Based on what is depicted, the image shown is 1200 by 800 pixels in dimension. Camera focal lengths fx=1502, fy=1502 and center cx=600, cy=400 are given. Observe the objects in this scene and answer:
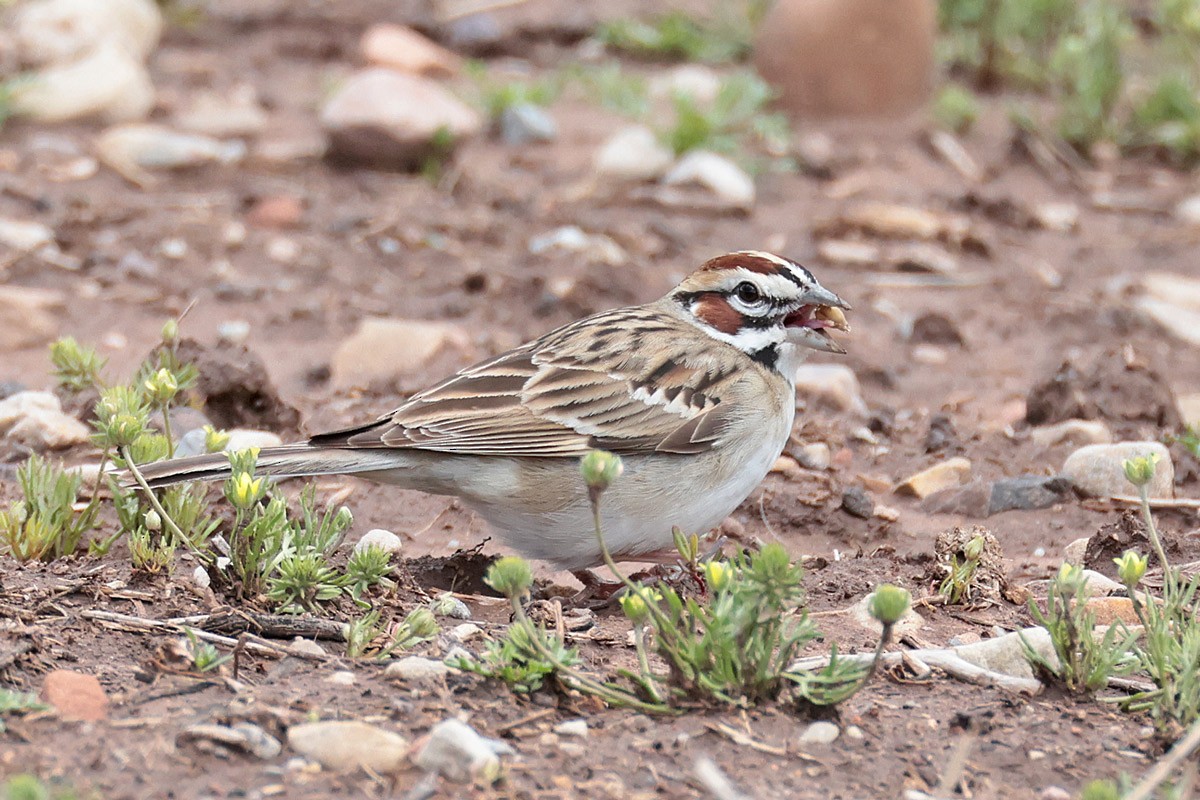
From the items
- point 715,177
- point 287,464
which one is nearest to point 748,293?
point 287,464

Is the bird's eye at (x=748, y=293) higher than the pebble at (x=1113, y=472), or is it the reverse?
the bird's eye at (x=748, y=293)

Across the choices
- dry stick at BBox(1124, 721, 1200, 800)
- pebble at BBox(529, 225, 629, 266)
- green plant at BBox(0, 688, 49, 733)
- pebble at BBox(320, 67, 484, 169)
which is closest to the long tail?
green plant at BBox(0, 688, 49, 733)

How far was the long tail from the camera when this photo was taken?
4594 mm

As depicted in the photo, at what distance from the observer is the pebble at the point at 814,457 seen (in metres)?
6.39

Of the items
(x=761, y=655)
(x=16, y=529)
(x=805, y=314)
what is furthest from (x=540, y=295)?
(x=761, y=655)

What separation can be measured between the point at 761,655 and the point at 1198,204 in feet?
24.6

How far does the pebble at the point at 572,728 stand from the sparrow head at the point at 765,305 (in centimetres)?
222

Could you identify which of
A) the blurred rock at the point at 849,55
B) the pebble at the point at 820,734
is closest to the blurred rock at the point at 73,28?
the blurred rock at the point at 849,55

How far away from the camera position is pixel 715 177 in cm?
978

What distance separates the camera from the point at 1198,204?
32.7ft

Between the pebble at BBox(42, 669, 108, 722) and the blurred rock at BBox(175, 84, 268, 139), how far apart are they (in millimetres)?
6990

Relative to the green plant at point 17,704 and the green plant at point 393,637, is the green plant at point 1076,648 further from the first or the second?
the green plant at point 17,704

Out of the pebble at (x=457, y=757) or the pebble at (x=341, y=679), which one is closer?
the pebble at (x=457, y=757)

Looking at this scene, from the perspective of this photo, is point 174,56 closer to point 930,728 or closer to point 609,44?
point 609,44
